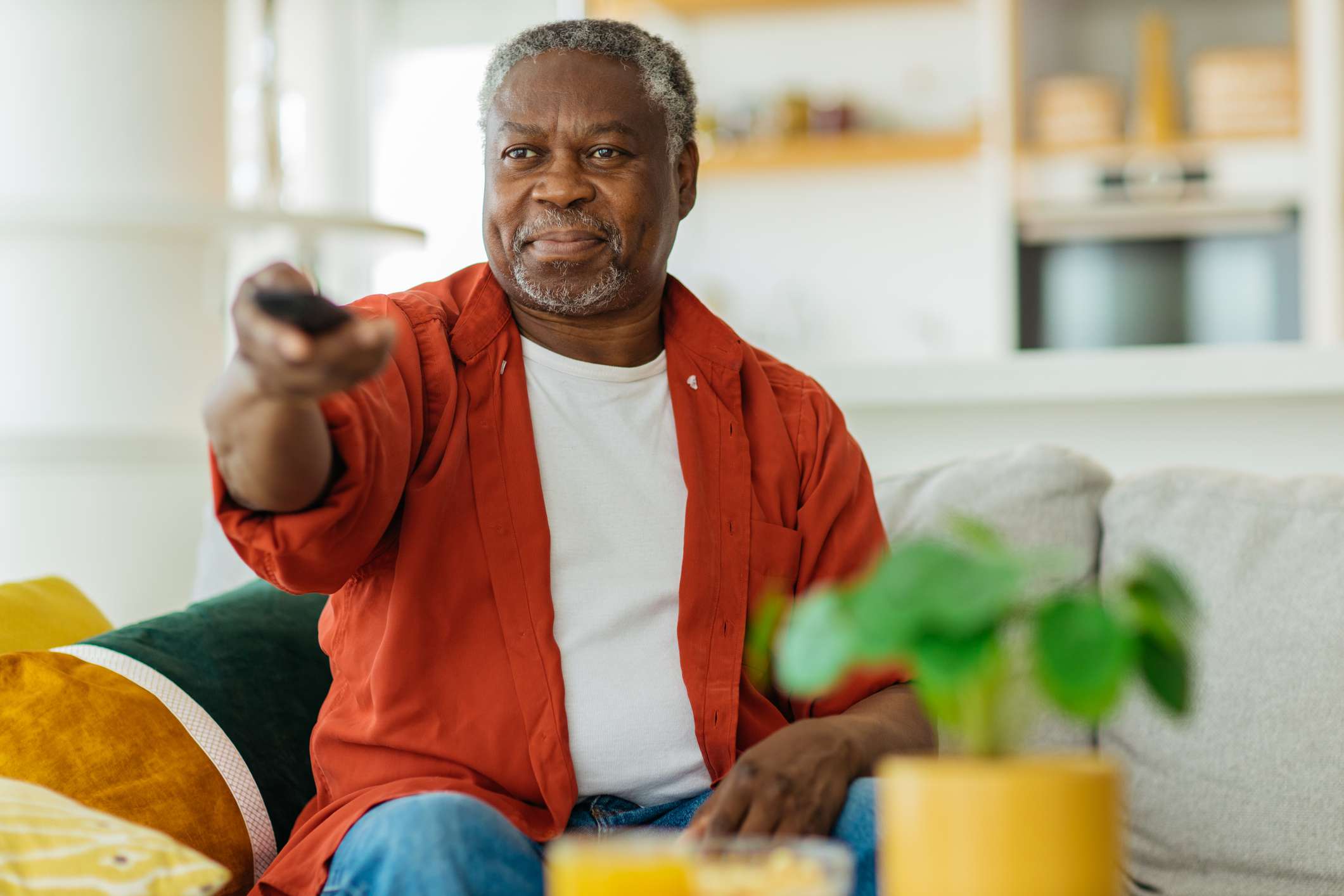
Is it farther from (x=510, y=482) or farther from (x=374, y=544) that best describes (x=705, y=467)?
(x=374, y=544)

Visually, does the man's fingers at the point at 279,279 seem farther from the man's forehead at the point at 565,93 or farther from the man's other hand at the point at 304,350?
the man's forehead at the point at 565,93

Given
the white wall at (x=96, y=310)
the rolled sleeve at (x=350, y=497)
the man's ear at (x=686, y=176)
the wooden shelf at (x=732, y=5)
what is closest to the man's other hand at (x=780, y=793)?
the rolled sleeve at (x=350, y=497)

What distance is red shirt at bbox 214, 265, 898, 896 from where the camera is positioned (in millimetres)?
1216

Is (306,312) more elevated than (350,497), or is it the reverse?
(306,312)

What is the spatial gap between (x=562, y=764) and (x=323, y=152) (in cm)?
317

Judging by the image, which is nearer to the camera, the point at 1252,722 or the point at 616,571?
the point at 616,571

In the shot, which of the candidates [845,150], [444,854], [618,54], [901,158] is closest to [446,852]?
[444,854]

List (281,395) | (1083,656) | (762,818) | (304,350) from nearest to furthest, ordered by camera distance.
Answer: (1083,656) < (304,350) < (281,395) < (762,818)

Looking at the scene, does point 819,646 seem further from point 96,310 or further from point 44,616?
point 96,310

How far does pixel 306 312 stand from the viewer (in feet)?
2.69

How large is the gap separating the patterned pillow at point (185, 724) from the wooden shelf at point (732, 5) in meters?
3.71

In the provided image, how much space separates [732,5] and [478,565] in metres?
4.08

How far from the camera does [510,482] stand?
1376mm

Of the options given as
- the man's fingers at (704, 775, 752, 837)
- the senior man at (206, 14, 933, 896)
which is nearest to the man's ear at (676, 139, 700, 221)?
the senior man at (206, 14, 933, 896)
